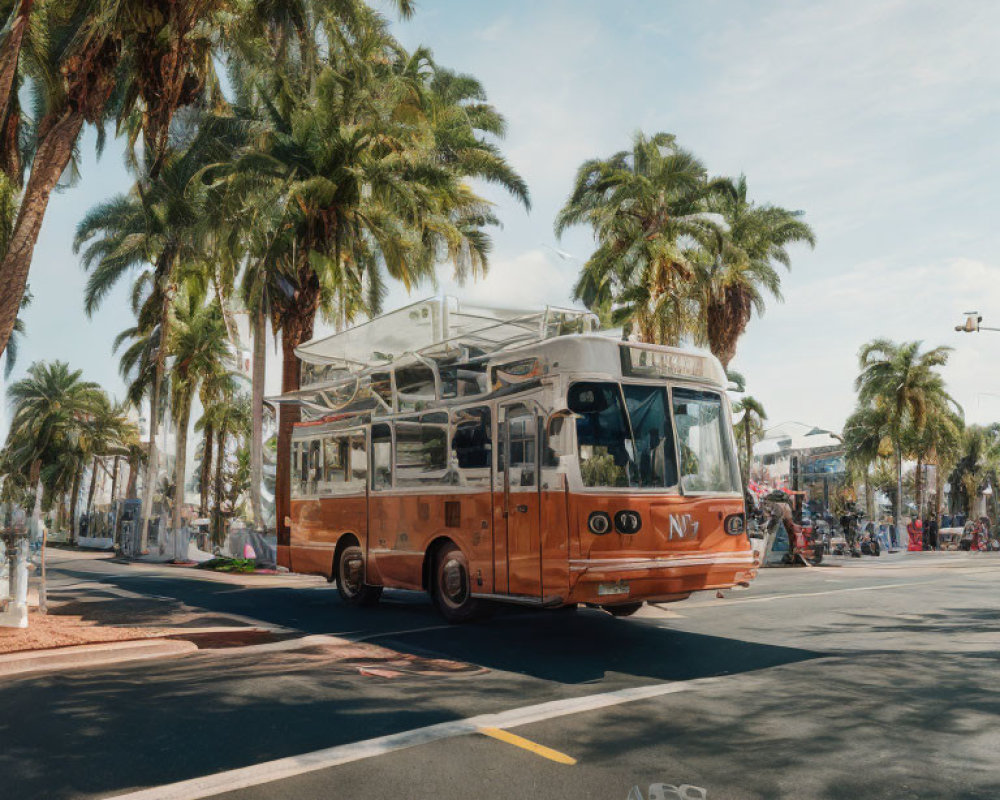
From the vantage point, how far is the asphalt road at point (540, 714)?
5.11m

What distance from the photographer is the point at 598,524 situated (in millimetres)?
9312

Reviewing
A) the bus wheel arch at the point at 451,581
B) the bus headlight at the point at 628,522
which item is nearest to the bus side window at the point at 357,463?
the bus wheel arch at the point at 451,581

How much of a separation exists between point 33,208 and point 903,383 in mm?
44191

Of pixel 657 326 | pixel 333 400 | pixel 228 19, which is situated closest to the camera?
pixel 333 400

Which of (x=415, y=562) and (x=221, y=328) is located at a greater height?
(x=221, y=328)

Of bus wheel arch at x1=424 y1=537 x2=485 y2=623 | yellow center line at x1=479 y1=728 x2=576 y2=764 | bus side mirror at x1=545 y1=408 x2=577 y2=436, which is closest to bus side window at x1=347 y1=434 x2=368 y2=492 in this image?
bus wheel arch at x1=424 y1=537 x2=485 y2=623

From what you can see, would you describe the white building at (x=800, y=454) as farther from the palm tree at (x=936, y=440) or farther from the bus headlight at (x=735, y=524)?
the bus headlight at (x=735, y=524)

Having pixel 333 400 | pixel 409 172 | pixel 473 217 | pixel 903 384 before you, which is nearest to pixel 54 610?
pixel 333 400

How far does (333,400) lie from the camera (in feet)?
48.5

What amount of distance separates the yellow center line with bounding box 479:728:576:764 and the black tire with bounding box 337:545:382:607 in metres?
7.72

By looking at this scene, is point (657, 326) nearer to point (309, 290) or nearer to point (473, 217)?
point (473, 217)

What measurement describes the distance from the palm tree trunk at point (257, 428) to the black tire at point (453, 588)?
55.5 ft

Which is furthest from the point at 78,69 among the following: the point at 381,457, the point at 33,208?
the point at 381,457

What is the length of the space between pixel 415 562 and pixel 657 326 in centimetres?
1878
